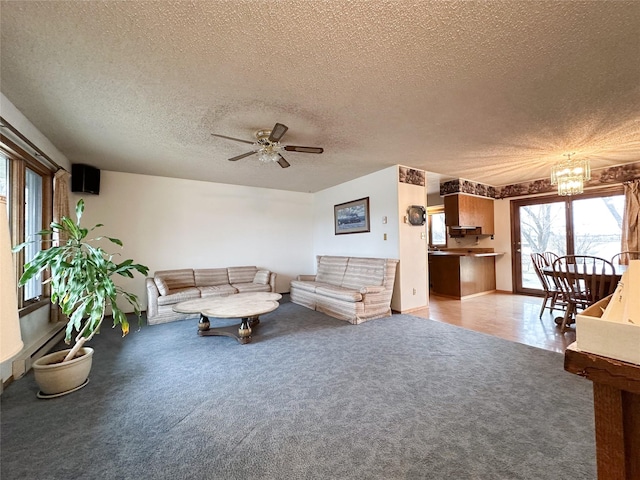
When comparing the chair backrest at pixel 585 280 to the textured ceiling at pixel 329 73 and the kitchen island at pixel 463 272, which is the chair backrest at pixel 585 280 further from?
the kitchen island at pixel 463 272

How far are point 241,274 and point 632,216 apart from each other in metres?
6.77

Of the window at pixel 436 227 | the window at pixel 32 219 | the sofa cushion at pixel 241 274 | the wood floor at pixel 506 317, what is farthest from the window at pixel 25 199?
the window at pixel 436 227

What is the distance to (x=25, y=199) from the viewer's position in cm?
275

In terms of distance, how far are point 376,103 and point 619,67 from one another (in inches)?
67.3

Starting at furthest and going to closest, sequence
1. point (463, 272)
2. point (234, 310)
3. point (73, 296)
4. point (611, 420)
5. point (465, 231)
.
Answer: point (465, 231) < point (463, 272) < point (234, 310) < point (73, 296) < point (611, 420)

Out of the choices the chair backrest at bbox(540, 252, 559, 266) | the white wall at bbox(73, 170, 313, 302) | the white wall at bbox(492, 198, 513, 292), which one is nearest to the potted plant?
the white wall at bbox(73, 170, 313, 302)

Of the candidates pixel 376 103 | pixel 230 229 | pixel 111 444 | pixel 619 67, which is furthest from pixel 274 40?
pixel 230 229

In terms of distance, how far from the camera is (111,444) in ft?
4.98

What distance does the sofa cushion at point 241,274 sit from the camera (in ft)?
16.7

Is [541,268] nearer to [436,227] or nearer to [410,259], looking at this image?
[410,259]

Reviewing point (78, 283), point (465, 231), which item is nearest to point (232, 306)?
point (78, 283)

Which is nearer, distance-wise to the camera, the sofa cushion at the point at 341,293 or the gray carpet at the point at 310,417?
the gray carpet at the point at 310,417

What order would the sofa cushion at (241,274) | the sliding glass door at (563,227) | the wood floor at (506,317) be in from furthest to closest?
1. the sofa cushion at (241,274)
2. the sliding glass door at (563,227)
3. the wood floor at (506,317)

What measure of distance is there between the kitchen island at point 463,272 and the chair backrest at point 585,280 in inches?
73.8
